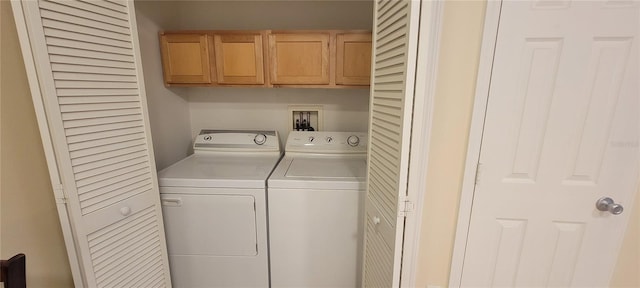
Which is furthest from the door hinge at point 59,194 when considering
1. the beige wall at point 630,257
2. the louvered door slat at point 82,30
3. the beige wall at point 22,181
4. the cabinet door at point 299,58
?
the beige wall at point 630,257

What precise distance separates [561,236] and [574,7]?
3.42ft

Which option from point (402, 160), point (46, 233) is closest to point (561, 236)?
point (402, 160)

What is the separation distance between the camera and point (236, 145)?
2139 millimetres

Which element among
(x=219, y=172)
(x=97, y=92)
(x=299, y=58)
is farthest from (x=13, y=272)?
(x=299, y=58)

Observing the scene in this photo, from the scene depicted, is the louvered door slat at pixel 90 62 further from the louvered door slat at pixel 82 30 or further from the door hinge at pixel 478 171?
the door hinge at pixel 478 171

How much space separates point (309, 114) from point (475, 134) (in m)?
1.41

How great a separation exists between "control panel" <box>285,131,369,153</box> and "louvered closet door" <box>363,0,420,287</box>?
2.43ft

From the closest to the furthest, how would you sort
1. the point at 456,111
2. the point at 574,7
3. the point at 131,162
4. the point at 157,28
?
the point at 574,7
the point at 456,111
the point at 131,162
the point at 157,28

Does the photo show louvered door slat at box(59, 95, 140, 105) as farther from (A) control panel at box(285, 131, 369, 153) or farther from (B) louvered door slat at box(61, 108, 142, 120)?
(A) control panel at box(285, 131, 369, 153)

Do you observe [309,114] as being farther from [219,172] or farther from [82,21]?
[82,21]

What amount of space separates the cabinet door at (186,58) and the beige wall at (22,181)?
2.89ft

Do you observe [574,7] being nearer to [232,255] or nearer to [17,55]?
[232,255]

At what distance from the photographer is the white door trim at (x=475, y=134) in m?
1.05

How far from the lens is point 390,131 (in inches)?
40.3
